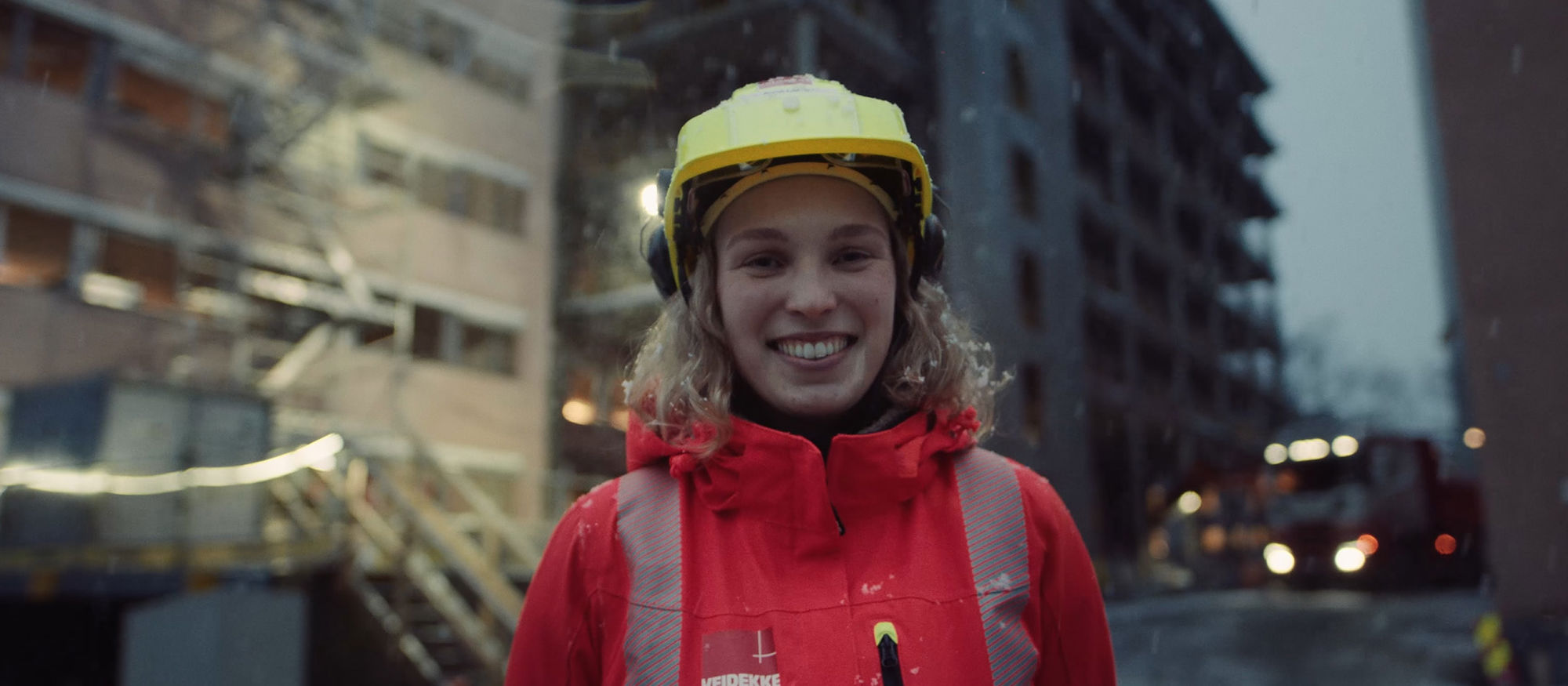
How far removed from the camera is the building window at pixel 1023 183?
25.0 ft

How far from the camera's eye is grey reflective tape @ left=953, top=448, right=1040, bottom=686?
52.5 inches

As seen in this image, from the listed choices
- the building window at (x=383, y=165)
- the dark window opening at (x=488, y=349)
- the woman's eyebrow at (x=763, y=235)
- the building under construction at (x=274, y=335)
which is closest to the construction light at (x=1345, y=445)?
the building under construction at (x=274, y=335)

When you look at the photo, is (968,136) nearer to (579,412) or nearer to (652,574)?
(579,412)

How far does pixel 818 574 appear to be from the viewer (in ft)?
4.43

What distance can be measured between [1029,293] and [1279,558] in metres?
8.11

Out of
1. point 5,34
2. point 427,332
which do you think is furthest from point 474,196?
point 5,34

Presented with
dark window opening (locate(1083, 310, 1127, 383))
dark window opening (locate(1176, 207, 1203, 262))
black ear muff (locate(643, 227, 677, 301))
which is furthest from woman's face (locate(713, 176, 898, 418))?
dark window opening (locate(1176, 207, 1203, 262))

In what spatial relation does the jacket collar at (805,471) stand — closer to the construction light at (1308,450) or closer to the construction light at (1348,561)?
the construction light at (1348,561)

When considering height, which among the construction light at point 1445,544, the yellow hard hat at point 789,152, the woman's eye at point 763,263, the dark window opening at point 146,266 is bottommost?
the construction light at point 1445,544

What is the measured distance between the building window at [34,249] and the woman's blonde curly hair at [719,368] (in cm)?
1025

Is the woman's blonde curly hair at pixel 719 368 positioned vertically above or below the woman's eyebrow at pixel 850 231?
below

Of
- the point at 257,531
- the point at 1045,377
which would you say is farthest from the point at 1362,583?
the point at 257,531

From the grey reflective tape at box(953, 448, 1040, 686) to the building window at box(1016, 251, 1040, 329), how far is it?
234 inches

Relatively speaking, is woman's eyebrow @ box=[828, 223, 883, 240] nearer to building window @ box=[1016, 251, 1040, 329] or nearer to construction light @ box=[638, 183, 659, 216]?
construction light @ box=[638, 183, 659, 216]
